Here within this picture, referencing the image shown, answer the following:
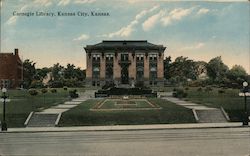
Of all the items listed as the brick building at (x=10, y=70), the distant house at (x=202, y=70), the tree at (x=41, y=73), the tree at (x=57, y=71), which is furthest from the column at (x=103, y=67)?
the distant house at (x=202, y=70)

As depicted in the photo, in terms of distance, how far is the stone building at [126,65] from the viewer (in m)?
4.23

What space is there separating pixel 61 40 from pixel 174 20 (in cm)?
100

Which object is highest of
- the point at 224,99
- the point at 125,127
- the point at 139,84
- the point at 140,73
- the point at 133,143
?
the point at 140,73

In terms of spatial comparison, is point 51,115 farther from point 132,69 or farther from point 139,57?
point 139,57

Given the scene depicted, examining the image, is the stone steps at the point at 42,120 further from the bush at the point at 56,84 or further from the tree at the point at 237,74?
the tree at the point at 237,74

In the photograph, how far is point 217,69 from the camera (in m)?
4.33

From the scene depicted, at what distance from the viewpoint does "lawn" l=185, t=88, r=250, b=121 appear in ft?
14.5

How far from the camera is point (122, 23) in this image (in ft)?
13.5

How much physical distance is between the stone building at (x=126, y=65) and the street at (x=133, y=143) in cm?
48

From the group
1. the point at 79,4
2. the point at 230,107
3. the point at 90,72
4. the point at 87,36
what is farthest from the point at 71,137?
the point at 230,107

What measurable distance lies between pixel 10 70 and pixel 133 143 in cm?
123

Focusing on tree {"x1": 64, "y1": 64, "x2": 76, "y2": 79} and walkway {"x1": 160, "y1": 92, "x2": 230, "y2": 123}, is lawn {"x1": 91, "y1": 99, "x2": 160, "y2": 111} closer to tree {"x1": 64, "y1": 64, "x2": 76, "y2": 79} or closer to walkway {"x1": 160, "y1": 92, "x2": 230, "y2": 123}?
walkway {"x1": 160, "y1": 92, "x2": 230, "y2": 123}

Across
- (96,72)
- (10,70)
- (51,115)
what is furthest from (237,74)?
(10,70)

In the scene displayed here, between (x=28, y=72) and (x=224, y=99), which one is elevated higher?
(x=28, y=72)
